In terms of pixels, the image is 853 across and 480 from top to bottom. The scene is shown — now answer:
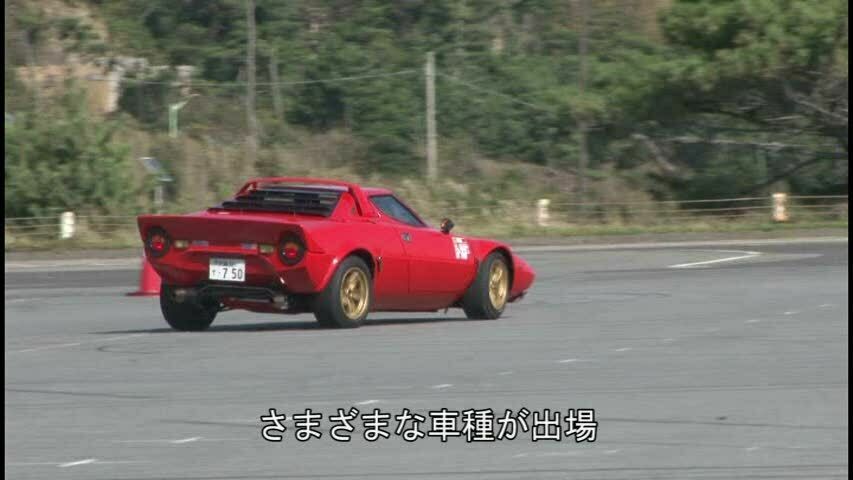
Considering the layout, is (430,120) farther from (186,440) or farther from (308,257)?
(186,440)

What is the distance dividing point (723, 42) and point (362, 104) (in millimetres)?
17949

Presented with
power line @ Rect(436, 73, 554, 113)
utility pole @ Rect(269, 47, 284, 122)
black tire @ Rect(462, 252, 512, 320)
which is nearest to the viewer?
black tire @ Rect(462, 252, 512, 320)

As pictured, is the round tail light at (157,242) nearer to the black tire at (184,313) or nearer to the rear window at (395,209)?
the black tire at (184,313)

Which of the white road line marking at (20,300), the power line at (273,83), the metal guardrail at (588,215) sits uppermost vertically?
the power line at (273,83)

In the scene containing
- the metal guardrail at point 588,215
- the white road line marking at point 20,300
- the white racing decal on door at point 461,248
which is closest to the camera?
the white racing decal on door at point 461,248

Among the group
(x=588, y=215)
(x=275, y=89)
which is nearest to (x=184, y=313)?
(x=588, y=215)

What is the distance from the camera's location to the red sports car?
1374 cm

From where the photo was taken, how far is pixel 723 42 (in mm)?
48281

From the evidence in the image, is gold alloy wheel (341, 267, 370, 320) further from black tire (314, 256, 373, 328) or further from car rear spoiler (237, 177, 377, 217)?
Answer: car rear spoiler (237, 177, 377, 217)

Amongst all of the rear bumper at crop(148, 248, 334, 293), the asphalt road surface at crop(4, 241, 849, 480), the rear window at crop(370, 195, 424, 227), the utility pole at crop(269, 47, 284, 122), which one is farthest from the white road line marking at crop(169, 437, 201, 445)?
the utility pole at crop(269, 47, 284, 122)

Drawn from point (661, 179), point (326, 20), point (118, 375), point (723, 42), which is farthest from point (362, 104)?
point (118, 375)

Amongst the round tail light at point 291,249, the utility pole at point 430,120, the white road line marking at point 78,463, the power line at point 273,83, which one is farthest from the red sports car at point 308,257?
the power line at point 273,83

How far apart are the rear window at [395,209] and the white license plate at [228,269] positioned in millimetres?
1594

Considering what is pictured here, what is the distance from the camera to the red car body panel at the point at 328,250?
1372cm
